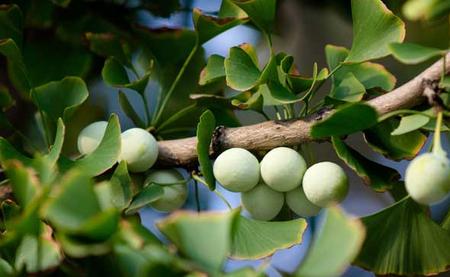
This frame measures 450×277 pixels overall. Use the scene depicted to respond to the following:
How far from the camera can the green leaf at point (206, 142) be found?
887 millimetres

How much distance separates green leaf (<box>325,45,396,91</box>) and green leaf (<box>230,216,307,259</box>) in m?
0.21

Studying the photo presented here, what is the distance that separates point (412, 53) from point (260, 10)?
0.29 m

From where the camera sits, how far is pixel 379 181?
89cm

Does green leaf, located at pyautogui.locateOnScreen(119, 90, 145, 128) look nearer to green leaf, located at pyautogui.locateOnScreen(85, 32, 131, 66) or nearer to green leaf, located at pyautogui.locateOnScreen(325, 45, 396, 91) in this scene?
green leaf, located at pyautogui.locateOnScreen(85, 32, 131, 66)

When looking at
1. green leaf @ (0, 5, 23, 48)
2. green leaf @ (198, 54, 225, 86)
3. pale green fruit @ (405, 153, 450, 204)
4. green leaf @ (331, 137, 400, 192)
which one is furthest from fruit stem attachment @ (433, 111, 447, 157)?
green leaf @ (0, 5, 23, 48)

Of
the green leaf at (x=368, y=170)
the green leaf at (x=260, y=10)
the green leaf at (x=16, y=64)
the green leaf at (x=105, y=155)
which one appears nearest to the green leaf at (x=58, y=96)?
the green leaf at (x=16, y=64)

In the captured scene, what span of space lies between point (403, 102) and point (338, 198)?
0.13 meters

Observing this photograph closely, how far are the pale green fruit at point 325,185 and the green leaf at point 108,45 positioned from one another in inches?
15.9

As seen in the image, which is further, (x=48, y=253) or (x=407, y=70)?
(x=407, y=70)

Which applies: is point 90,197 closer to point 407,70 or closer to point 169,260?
point 169,260

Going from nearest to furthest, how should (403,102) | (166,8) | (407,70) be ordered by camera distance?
(403,102) < (166,8) < (407,70)

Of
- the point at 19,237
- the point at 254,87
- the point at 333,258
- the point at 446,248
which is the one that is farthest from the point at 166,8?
the point at 333,258

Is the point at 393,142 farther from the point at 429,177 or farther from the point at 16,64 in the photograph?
the point at 16,64

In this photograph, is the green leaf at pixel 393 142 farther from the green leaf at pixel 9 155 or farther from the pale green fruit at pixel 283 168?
the green leaf at pixel 9 155
